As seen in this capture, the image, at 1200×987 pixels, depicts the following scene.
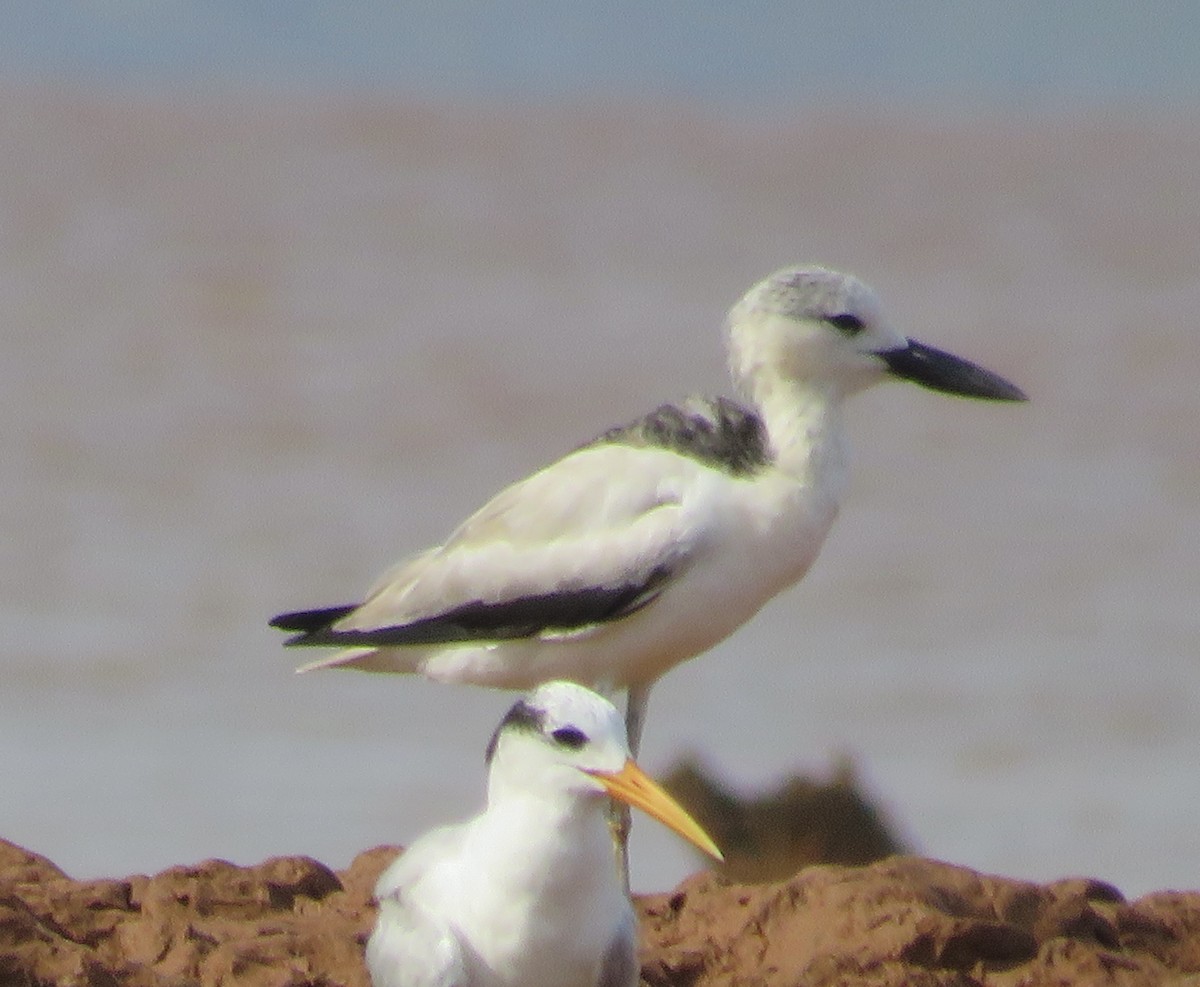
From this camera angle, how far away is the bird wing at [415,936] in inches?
341

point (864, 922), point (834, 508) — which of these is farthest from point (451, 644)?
point (864, 922)

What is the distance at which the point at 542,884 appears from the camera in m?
8.79

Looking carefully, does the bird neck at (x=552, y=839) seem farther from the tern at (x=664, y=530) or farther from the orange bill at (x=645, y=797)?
the tern at (x=664, y=530)

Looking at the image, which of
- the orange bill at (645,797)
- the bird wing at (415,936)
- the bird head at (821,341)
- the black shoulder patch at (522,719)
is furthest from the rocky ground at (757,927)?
the bird head at (821,341)

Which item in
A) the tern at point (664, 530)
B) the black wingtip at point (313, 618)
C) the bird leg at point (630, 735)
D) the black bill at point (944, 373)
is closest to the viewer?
the tern at point (664, 530)

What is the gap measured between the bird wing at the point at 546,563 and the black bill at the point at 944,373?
3.16 feet

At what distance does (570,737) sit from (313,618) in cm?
314

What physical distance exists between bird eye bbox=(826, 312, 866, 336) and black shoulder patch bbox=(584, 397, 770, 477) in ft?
1.42

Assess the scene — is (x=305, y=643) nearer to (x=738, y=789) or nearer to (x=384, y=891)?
(x=384, y=891)

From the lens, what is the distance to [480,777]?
17.7 meters

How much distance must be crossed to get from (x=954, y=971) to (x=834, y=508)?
2.08 meters

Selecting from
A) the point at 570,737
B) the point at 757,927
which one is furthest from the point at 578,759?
the point at 757,927

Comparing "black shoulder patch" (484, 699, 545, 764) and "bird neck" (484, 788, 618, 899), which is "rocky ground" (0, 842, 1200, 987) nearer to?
"bird neck" (484, 788, 618, 899)

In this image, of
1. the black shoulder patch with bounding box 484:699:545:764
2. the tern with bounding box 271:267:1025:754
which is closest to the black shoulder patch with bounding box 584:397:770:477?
the tern with bounding box 271:267:1025:754
